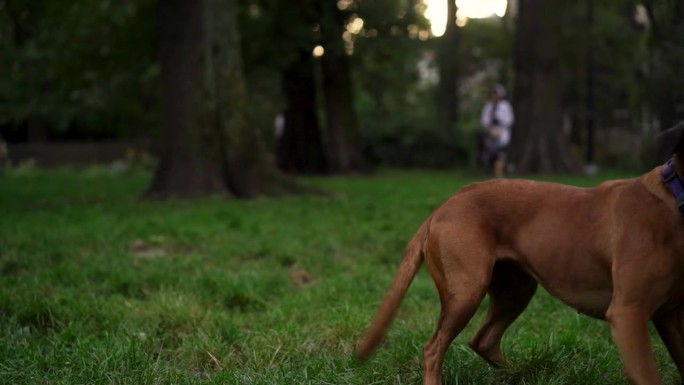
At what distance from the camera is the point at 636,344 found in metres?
4.05

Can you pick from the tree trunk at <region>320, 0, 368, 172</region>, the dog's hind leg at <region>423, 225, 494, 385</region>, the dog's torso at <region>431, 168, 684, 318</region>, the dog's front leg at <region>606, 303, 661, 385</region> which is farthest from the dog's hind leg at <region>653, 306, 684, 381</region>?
the tree trunk at <region>320, 0, 368, 172</region>

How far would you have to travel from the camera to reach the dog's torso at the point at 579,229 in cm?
410

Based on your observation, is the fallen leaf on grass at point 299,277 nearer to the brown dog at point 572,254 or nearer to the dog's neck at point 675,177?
the brown dog at point 572,254

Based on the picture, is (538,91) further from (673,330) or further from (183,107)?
(673,330)

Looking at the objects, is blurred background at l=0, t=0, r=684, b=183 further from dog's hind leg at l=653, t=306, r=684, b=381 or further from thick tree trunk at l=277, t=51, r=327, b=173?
dog's hind leg at l=653, t=306, r=684, b=381

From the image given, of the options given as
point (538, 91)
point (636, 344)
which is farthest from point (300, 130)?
point (636, 344)

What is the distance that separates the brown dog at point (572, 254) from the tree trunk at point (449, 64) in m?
29.6

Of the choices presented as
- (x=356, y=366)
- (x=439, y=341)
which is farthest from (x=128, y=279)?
(x=439, y=341)

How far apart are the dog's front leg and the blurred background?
278 inches

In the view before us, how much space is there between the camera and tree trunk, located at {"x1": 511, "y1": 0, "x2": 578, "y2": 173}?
2425cm

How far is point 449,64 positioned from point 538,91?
11.2 metres

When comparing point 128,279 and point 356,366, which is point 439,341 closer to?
point 356,366

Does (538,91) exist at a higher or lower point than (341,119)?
higher

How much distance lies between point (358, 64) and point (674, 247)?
22838 mm
